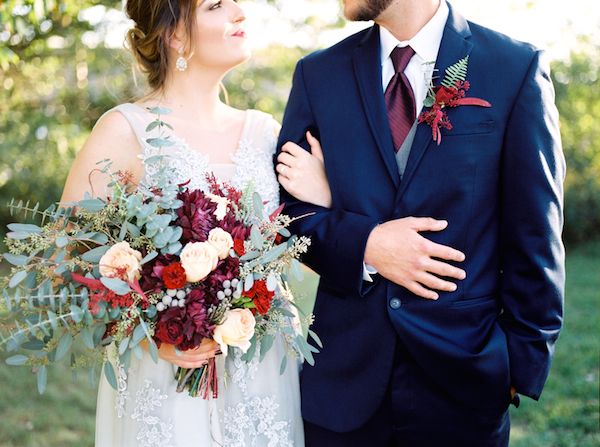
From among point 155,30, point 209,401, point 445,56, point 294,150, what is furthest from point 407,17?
point 209,401

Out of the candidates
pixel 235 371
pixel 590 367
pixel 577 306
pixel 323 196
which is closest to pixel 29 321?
pixel 235 371

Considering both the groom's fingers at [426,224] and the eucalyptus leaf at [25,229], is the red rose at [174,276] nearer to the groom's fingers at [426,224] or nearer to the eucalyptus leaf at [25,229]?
the eucalyptus leaf at [25,229]

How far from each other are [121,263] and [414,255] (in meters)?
0.94

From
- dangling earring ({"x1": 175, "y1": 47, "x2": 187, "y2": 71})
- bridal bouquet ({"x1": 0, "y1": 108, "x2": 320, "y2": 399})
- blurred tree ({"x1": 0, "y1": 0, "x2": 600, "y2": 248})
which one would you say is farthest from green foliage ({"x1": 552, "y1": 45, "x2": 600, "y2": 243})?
bridal bouquet ({"x1": 0, "y1": 108, "x2": 320, "y2": 399})

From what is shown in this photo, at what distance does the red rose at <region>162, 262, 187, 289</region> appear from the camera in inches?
85.0

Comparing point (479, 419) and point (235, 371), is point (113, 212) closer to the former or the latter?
point (235, 371)

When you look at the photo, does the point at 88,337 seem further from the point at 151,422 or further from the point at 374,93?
the point at 374,93

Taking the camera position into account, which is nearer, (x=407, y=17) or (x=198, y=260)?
(x=198, y=260)

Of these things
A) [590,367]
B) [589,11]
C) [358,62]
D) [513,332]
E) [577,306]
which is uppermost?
[358,62]

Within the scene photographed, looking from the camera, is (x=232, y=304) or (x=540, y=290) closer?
(x=232, y=304)

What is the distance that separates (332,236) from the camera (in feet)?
8.50

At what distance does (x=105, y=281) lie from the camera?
209 cm

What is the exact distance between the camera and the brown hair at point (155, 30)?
2.89 metres

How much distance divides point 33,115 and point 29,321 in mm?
5160
